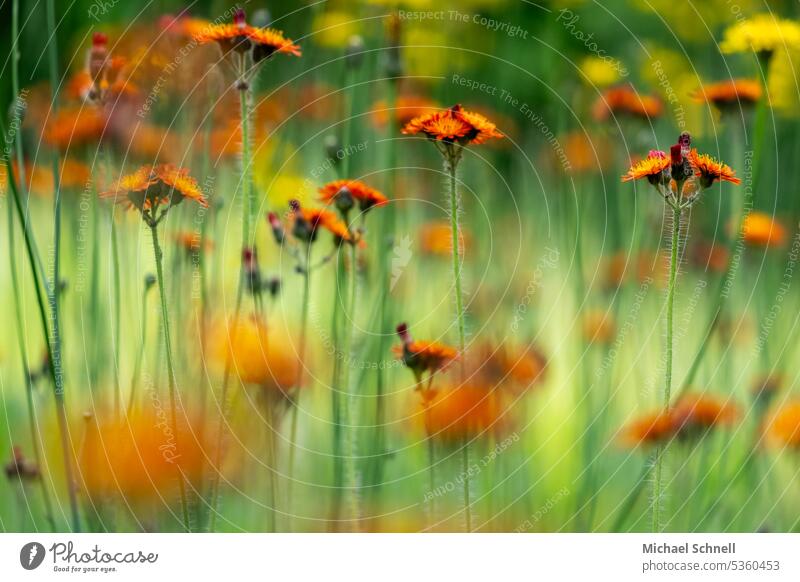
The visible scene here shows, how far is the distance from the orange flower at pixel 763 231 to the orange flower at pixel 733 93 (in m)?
0.11

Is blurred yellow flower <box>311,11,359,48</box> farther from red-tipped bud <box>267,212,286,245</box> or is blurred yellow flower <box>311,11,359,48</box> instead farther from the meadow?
red-tipped bud <box>267,212,286,245</box>

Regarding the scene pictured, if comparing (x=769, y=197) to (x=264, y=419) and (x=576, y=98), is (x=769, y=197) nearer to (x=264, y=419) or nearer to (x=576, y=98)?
(x=576, y=98)

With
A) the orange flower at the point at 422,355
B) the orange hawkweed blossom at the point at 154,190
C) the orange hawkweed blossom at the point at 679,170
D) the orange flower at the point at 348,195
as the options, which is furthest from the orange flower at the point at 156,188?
the orange hawkweed blossom at the point at 679,170

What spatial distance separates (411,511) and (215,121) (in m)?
0.42

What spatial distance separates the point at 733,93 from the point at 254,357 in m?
0.54

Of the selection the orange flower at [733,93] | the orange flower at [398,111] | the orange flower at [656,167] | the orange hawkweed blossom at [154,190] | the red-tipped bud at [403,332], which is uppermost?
the orange flower at [398,111]

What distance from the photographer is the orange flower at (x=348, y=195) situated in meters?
0.79

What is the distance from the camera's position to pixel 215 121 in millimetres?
928

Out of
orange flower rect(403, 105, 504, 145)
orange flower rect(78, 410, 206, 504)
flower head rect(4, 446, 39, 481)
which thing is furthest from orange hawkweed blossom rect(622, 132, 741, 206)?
flower head rect(4, 446, 39, 481)

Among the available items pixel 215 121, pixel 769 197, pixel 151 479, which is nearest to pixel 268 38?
pixel 215 121

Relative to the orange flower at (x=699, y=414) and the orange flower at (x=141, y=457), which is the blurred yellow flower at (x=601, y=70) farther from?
the orange flower at (x=141, y=457)

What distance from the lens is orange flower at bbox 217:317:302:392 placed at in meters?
0.88

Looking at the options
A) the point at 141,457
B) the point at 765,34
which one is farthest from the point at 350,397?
the point at 765,34

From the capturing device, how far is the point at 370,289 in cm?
92
